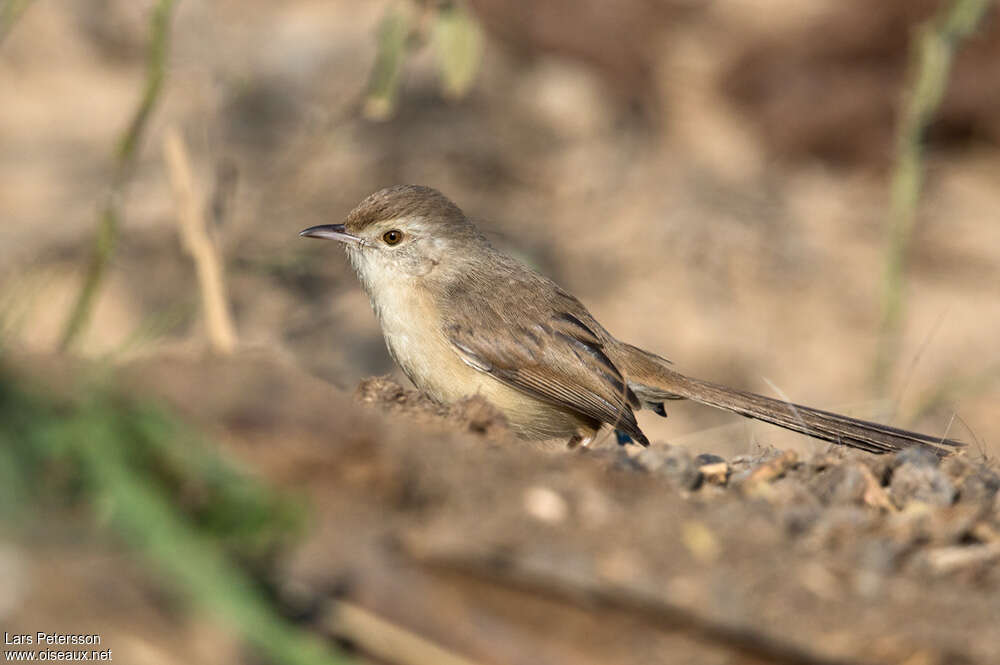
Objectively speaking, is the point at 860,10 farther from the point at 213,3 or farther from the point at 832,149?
the point at 213,3

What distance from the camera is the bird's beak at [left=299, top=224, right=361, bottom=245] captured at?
6750 millimetres

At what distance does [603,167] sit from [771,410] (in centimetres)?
870

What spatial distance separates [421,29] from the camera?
273 inches

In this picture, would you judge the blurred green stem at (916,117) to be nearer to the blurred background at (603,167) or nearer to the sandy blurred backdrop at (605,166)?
the blurred background at (603,167)

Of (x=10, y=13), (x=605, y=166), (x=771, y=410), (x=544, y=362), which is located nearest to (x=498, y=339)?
(x=544, y=362)

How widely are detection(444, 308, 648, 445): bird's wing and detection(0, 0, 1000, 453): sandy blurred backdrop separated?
14.4ft

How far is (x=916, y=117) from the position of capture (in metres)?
7.07

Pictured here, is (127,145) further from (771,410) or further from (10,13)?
(771,410)

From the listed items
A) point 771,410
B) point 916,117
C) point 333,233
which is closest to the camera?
point 771,410

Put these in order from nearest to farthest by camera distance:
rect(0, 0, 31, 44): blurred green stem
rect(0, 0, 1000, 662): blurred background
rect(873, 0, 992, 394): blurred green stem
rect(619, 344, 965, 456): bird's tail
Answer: rect(0, 0, 31, 44): blurred green stem, rect(619, 344, 965, 456): bird's tail, rect(873, 0, 992, 394): blurred green stem, rect(0, 0, 1000, 662): blurred background

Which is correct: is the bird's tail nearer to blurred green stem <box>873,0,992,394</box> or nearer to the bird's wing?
the bird's wing

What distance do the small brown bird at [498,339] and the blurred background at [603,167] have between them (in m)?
3.01

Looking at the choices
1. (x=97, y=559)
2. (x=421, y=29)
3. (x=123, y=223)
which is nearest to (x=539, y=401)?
(x=421, y=29)

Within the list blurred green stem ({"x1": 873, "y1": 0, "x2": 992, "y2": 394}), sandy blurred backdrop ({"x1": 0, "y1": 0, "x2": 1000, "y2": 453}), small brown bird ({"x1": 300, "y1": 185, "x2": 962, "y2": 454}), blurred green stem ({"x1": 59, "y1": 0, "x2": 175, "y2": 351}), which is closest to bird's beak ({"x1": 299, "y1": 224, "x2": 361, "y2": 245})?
small brown bird ({"x1": 300, "y1": 185, "x2": 962, "y2": 454})
